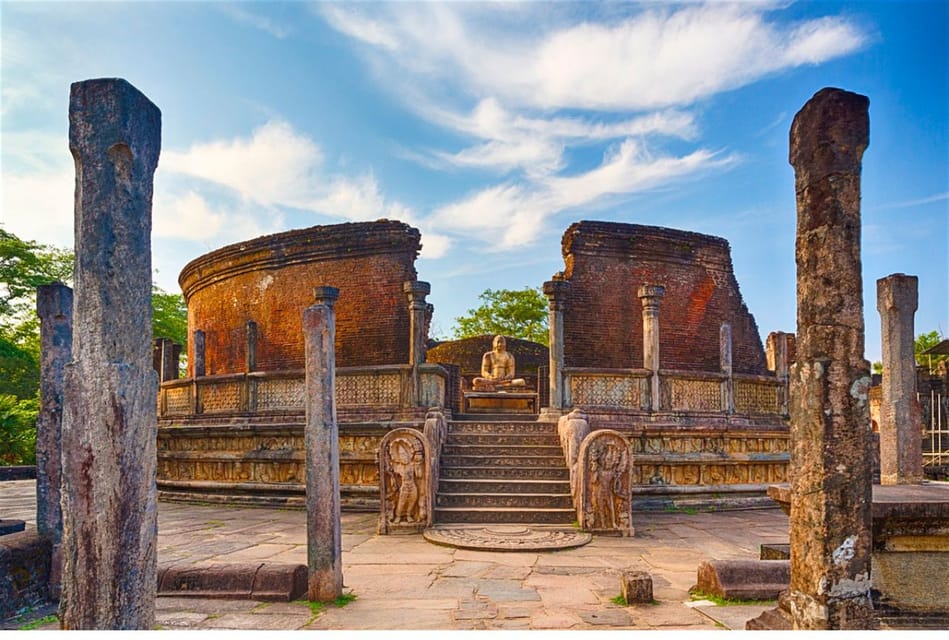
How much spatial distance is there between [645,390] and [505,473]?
317cm

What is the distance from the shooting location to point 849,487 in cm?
374

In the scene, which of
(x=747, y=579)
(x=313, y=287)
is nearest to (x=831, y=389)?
(x=747, y=579)

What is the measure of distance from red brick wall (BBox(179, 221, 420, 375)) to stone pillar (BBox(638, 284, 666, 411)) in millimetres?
6404

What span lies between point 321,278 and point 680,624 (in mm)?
14350

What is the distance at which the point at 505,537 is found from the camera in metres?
8.27

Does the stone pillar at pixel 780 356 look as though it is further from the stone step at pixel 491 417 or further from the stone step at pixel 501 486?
the stone step at pixel 501 486

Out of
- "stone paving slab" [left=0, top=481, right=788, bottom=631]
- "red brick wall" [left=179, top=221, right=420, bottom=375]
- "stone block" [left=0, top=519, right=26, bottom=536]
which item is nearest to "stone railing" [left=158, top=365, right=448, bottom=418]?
"stone paving slab" [left=0, top=481, right=788, bottom=631]

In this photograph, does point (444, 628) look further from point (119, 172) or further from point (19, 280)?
point (19, 280)

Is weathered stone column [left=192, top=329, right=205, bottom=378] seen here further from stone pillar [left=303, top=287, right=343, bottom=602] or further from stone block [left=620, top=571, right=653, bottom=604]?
stone block [left=620, top=571, right=653, bottom=604]

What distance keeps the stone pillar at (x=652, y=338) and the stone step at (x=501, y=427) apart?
1835 mm

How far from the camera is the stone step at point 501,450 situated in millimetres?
10844

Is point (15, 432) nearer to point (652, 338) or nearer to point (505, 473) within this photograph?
point (505, 473)

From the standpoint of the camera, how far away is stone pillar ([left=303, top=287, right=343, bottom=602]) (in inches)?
217

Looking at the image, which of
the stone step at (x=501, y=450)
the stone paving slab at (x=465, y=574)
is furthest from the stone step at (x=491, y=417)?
the stone paving slab at (x=465, y=574)
